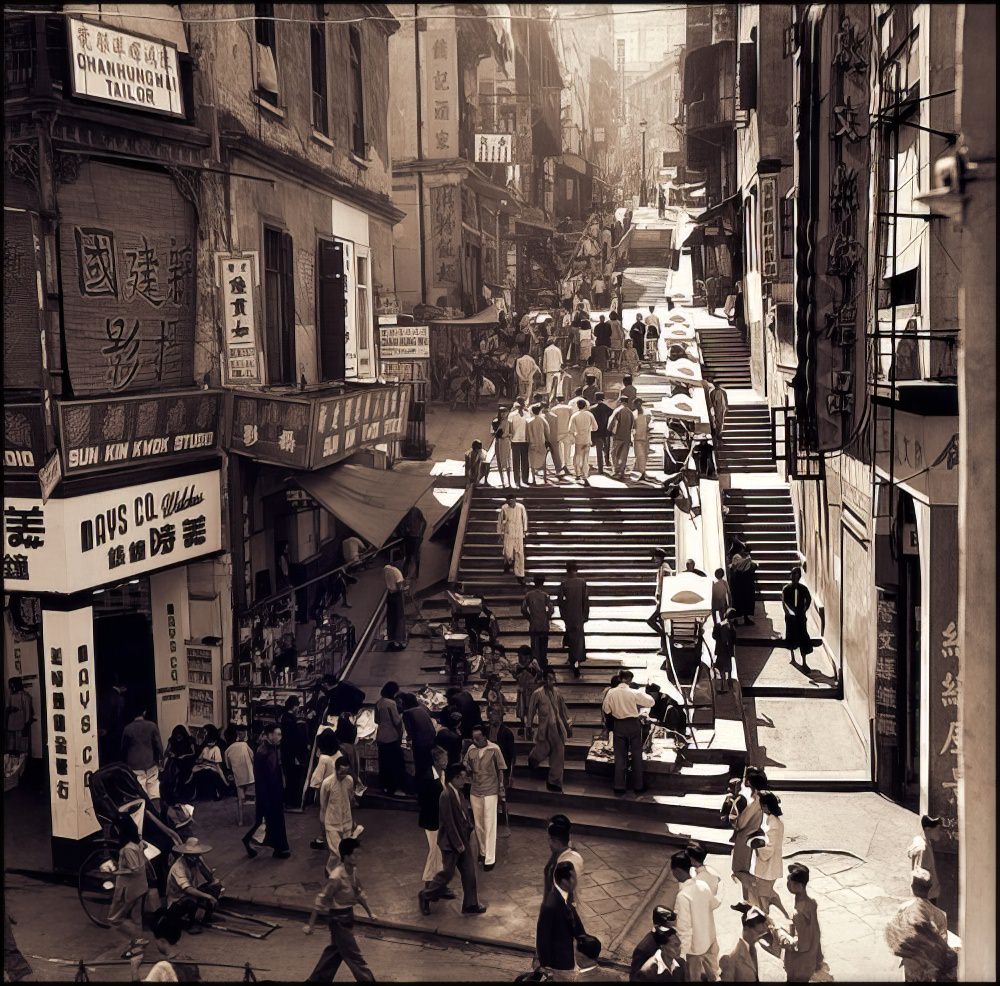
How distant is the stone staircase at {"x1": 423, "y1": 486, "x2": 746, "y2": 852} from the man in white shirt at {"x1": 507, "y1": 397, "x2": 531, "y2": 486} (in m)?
0.48

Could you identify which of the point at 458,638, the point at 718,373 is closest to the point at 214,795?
the point at 458,638

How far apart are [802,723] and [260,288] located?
1012cm

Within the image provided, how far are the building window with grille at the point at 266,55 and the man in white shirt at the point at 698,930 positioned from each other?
45.1ft

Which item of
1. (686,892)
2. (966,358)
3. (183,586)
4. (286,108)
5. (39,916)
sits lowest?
(39,916)

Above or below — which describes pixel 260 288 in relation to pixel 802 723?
above

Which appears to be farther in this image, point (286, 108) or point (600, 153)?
point (600, 153)

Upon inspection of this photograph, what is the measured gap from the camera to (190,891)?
11500 millimetres

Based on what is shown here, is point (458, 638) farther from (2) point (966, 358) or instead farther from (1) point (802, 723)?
(2) point (966, 358)

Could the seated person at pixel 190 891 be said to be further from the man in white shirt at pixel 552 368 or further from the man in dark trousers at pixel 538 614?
the man in white shirt at pixel 552 368

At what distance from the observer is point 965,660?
6.89 m

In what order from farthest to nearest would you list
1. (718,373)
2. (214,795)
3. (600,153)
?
(600,153)
(718,373)
(214,795)

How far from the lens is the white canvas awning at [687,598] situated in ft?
52.4

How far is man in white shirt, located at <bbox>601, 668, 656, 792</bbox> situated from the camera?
14.4 m

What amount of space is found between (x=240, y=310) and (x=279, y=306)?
3315 millimetres
